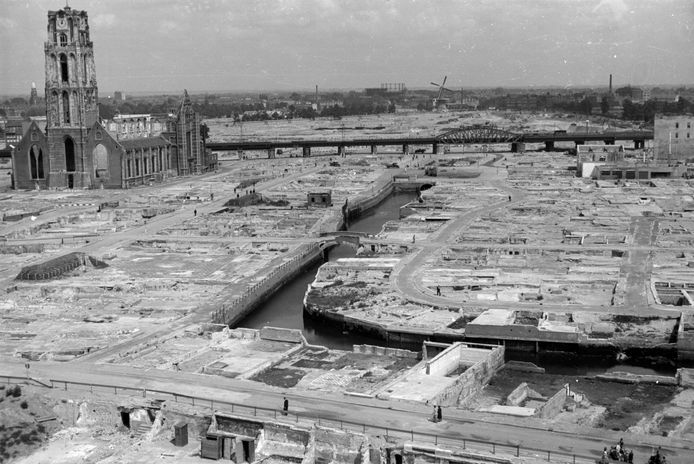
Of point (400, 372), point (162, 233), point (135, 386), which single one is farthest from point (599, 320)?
point (162, 233)

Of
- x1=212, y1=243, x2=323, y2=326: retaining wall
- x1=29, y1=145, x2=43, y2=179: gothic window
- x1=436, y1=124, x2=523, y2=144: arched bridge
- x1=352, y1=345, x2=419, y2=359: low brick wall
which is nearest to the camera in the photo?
x1=352, y1=345, x2=419, y2=359: low brick wall

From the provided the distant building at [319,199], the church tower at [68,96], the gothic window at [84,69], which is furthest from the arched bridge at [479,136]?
the distant building at [319,199]

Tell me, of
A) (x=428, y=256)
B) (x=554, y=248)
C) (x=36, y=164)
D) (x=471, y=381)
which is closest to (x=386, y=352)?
(x=471, y=381)

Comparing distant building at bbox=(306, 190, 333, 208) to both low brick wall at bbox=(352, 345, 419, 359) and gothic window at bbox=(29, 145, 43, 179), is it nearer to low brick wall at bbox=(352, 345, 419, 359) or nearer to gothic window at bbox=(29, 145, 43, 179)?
gothic window at bbox=(29, 145, 43, 179)

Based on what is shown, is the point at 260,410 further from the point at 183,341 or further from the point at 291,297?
the point at 291,297

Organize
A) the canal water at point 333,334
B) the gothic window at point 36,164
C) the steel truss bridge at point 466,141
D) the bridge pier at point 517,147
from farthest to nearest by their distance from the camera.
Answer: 1. the bridge pier at point 517,147
2. the steel truss bridge at point 466,141
3. the gothic window at point 36,164
4. the canal water at point 333,334

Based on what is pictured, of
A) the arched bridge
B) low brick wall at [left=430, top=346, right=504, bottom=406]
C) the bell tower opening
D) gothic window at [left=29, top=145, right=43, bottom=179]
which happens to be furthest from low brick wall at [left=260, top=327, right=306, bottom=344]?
the arched bridge

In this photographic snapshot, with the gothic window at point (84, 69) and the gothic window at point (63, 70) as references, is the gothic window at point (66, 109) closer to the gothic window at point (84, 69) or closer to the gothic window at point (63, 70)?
the gothic window at point (63, 70)
